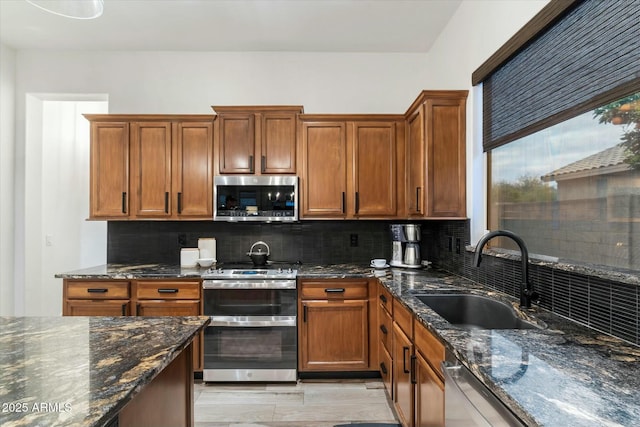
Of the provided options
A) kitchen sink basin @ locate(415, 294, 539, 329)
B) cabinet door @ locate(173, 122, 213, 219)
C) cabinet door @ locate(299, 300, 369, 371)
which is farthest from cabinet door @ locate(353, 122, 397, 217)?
cabinet door @ locate(173, 122, 213, 219)

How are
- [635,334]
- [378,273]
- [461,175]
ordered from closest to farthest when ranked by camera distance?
[635,334] → [461,175] → [378,273]

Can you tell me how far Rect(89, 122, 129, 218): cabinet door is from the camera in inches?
125

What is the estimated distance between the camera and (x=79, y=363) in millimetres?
965

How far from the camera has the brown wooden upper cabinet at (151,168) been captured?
3166 mm

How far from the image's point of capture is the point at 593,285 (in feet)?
4.38

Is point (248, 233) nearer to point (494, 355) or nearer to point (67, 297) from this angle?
point (67, 297)

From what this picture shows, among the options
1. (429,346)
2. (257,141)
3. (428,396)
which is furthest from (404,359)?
(257,141)

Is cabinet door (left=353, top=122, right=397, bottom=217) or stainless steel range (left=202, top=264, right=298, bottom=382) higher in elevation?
cabinet door (left=353, top=122, right=397, bottom=217)

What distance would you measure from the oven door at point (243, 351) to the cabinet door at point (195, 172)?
3.49ft

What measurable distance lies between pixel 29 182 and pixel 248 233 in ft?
7.62

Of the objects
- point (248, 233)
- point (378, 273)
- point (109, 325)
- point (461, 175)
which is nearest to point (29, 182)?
point (248, 233)

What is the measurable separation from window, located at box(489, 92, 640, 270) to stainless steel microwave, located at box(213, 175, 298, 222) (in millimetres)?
1810

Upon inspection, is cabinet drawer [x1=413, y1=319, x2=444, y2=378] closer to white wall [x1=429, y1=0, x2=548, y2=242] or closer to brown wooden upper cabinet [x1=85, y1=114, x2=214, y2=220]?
white wall [x1=429, y1=0, x2=548, y2=242]

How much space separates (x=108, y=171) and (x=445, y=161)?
3.05 m
